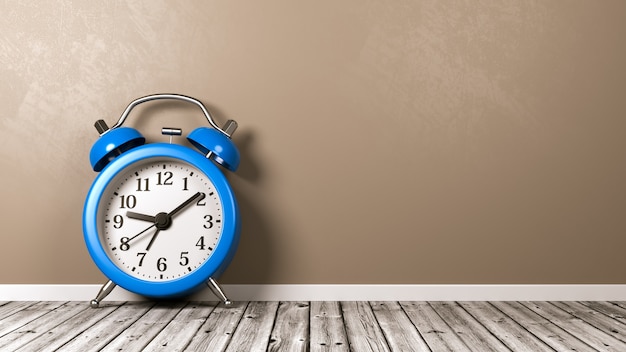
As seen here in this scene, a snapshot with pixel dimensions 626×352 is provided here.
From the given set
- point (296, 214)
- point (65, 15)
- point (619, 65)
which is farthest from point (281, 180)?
point (619, 65)

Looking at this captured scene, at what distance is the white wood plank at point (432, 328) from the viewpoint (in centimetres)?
177

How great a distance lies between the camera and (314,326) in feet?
6.52

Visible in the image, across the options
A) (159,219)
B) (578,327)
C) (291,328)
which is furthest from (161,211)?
(578,327)

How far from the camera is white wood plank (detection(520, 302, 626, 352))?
5.94 ft

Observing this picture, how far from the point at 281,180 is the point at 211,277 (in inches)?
16.9

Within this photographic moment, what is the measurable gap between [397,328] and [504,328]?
1.02ft

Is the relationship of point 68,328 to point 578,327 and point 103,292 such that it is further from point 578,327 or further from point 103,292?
point 578,327

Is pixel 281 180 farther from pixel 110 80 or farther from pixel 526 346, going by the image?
pixel 526 346

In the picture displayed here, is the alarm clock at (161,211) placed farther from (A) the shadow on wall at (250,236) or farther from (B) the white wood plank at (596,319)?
(B) the white wood plank at (596,319)

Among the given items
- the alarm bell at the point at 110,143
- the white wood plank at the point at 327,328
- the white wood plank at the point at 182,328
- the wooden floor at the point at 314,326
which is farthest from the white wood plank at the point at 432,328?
the alarm bell at the point at 110,143

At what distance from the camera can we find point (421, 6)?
2.43m

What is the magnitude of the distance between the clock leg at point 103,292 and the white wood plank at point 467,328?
3.54 feet

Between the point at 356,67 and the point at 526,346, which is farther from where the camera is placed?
the point at 356,67

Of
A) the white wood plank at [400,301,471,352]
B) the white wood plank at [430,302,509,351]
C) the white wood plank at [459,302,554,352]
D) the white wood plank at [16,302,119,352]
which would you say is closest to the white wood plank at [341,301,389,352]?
the white wood plank at [400,301,471,352]
